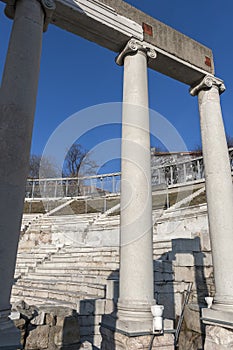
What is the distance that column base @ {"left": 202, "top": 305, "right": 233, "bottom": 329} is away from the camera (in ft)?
24.0

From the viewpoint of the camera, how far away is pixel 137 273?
6.86m

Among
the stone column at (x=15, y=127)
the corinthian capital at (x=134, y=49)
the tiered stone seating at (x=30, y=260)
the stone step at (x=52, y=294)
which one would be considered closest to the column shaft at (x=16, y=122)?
the stone column at (x=15, y=127)

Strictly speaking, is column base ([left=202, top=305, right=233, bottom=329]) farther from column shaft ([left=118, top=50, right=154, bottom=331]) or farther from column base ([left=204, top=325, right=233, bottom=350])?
column shaft ([left=118, top=50, right=154, bottom=331])

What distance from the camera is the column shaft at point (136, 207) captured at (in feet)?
21.8

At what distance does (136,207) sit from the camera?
7.43 meters

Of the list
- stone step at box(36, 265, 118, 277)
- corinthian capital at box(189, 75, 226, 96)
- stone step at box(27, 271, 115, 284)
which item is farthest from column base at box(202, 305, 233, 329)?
corinthian capital at box(189, 75, 226, 96)

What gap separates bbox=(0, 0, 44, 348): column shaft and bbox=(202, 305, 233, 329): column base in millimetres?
5845

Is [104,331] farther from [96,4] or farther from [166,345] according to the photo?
[96,4]

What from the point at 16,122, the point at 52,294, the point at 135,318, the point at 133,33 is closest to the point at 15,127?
the point at 16,122

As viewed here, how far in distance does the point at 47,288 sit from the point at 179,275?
300 inches

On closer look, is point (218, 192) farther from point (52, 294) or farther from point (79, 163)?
point (79, 163)

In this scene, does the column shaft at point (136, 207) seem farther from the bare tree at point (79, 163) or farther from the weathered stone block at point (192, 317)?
the bare tree at point (79, 163)

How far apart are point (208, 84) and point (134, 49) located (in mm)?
3736

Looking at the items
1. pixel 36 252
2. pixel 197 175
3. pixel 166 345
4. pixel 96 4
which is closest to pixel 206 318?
pixel 166 345
